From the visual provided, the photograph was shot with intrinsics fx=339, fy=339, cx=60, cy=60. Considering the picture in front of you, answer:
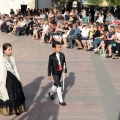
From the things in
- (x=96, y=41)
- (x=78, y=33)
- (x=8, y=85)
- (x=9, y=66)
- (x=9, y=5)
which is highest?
(x=9, y=5)

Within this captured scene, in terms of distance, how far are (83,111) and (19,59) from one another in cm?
658

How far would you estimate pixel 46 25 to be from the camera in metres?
18.1

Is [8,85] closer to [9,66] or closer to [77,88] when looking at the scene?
[9,66]

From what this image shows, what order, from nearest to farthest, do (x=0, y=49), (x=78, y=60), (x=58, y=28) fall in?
(x=0, y=49) < (x=78, y=60) < (x=58, y=28)

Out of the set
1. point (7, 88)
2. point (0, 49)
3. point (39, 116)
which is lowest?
point (39, 116)

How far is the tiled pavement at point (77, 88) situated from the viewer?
274 inches

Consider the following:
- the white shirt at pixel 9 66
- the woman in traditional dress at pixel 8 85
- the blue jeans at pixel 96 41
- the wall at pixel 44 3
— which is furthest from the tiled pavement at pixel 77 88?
the wall at pixel 44 3

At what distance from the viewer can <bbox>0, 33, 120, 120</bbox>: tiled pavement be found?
6.97 m

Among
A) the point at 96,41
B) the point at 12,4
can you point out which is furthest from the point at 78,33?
the point at 12,4

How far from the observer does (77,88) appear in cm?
891

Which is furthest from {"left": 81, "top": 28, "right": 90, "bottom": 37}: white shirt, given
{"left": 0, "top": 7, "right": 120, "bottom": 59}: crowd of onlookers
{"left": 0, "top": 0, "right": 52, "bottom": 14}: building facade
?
{"left": 0, "top": 0, "right": 52, "bottom": 14}: building facade

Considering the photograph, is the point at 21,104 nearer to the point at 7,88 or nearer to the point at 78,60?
the point at 7,88

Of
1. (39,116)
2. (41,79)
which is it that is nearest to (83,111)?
(39,116)

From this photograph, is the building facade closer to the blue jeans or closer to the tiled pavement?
the tiled pavement
